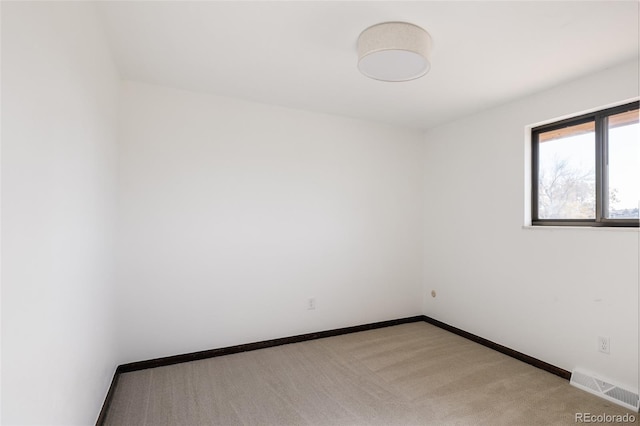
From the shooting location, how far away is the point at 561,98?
2.80 m

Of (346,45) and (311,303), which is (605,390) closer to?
(311,303)

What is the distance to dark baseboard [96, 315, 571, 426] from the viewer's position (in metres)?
2.69

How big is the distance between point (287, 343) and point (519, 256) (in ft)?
7.96

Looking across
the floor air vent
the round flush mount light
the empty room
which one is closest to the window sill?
the empty room

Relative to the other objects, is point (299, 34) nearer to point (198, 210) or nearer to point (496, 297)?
point (198, 210)

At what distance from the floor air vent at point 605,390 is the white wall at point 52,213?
3.34 metres

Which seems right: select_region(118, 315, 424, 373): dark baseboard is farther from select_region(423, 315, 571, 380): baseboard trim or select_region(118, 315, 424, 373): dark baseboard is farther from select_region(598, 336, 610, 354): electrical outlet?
select_region(598, 336, 610, 354): electrical outlet

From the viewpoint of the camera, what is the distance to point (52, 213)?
50.7 inches

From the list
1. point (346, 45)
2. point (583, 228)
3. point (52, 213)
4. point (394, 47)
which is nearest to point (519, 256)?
point (583, 228)

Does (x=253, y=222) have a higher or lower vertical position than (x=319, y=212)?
lower

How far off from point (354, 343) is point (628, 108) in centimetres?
305

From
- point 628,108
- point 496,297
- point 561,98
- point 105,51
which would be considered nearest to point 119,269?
point 105,51

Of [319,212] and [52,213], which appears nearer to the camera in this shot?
[52,213]

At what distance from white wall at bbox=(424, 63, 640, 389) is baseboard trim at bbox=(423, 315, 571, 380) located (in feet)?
0.15
